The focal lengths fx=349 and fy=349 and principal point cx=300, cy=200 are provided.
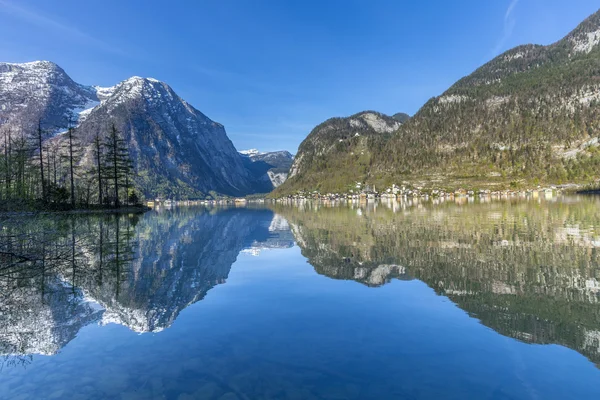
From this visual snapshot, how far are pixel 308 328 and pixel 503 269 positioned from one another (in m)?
14.9

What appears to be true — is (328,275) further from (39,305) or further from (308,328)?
(39,305)

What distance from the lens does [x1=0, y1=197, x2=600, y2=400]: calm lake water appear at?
946cm

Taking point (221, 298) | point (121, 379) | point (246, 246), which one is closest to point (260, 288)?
point (221, 298)

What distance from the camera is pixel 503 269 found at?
21938 mm

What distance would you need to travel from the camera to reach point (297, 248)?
36.8 metres

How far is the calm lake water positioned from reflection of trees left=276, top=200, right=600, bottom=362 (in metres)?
0.12

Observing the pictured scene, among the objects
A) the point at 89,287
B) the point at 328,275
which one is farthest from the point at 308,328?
the point at 89,287

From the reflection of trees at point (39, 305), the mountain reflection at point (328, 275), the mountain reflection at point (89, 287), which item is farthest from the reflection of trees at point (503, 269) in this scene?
the reflection of trees at point (39, 305)

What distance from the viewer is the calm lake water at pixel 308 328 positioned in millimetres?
9461

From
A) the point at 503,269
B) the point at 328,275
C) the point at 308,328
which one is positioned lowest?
the point at 328,275

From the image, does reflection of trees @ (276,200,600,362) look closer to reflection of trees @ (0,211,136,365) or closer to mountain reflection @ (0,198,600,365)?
mountain reflection @ (0,198,600,365)

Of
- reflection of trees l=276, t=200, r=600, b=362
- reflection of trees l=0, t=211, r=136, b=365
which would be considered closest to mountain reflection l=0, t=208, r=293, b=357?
reflection of trees l=0, t=211, r=136, b=365

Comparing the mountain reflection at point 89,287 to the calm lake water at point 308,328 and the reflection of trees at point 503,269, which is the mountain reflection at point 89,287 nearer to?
the calm lake water at point 308,328

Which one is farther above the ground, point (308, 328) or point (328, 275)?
point (308, 328)
